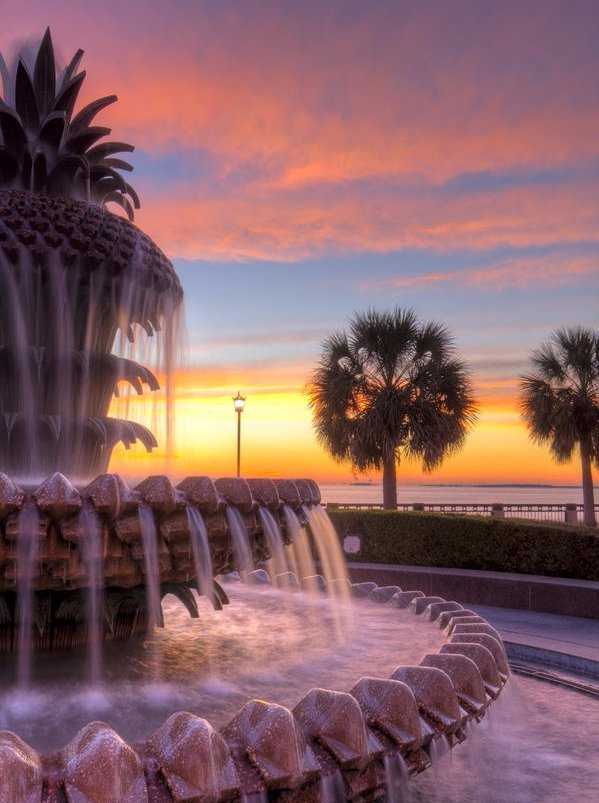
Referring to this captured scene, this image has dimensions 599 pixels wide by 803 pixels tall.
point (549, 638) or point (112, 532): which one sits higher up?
point (112, 532)

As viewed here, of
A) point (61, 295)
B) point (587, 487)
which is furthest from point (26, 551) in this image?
point (587, 487)

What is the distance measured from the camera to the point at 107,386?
16.0 ft

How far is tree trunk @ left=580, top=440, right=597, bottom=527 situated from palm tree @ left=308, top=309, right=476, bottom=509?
17.3 ft

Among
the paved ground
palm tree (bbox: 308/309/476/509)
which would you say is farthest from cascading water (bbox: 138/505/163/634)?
palm tree (bbox: 308/309/476/509)

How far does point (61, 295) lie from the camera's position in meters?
4.51

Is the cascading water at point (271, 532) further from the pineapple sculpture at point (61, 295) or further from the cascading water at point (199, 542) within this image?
the pineapple sculpture at point (61, 295)

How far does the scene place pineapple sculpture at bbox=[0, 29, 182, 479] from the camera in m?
4.35

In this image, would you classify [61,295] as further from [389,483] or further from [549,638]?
[389,483]

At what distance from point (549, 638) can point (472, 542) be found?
17.7 ft

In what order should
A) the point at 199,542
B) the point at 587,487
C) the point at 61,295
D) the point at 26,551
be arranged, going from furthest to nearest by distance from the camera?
the point at 587,487, the point at 61,295, the point at 199,542, the point at 26,551

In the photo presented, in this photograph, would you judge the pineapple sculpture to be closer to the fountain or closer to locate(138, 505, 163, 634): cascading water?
the fountain

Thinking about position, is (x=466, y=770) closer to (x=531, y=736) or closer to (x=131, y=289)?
(x=531, y=736)

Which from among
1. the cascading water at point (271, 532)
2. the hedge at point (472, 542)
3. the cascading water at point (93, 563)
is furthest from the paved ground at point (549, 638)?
the cascading water at point (93, 563)

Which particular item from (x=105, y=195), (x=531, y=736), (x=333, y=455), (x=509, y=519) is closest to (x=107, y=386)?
(x=105, y=195)
